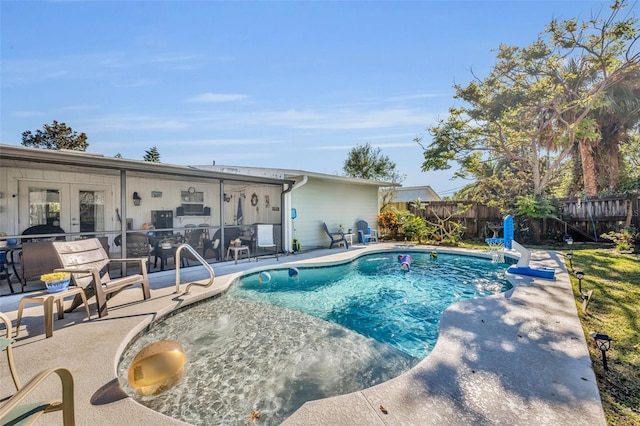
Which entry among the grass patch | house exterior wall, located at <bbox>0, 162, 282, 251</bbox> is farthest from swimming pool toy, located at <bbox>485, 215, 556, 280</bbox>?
house exterior wall, located at <bbox>0, 162, 282, 251</bbox>

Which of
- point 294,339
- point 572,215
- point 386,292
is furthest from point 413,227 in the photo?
point 294,339

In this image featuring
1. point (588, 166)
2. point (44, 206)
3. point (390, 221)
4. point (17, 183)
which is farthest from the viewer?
point (390, 221)

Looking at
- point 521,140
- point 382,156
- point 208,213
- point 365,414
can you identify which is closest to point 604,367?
point 365,414

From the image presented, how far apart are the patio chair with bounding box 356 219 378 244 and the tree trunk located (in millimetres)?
9578

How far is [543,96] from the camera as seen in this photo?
11656 mm

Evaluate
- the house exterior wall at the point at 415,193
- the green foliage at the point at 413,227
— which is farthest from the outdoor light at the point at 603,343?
the house exterior wall at the point at 415,193

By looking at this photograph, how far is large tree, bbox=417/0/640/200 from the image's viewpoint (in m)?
10.4

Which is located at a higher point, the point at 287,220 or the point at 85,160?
the point at 85,160

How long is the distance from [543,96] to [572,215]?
495 cm

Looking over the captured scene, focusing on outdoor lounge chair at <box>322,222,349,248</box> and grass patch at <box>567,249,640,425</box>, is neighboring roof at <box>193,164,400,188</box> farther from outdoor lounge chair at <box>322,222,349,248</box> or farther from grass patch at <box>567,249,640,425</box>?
grass patch at <box>567,249,640,425</box>

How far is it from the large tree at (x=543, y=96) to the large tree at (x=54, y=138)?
24.4 m

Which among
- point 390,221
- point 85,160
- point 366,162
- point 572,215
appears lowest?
point 390,221

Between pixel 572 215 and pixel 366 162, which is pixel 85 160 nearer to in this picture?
pixel 572 215

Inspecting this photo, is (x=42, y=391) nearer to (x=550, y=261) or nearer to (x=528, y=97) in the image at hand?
(x=550, y=261)
